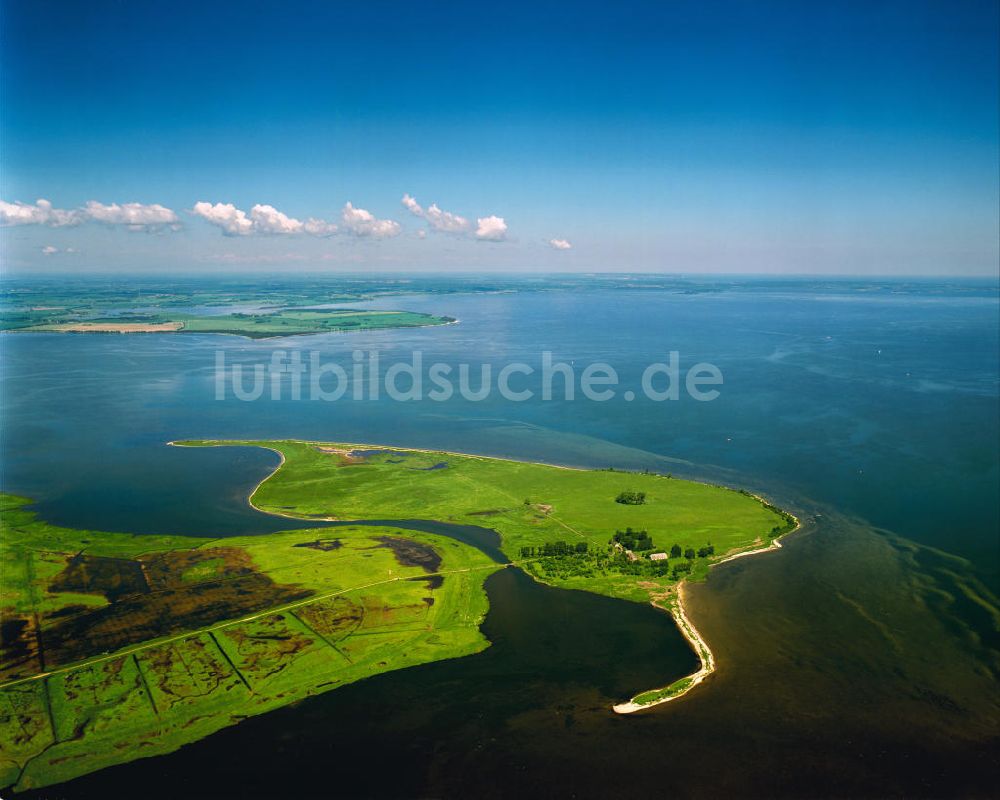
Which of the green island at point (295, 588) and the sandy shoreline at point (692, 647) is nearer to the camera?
the green island at point (295, 588)

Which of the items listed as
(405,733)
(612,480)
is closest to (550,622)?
(405,733)

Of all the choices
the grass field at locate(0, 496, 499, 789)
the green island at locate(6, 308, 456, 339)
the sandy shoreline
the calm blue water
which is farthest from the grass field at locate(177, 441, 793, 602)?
the green island at locate(6, 308, 456, 339)

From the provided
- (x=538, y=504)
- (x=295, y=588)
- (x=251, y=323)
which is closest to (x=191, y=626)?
(x=295, y=588)

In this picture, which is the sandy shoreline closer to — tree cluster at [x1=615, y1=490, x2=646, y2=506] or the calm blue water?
tree cluster at [x1=615, y1=490, x2=646, y2=506]

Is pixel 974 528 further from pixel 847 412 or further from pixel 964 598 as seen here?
pixel 847 412

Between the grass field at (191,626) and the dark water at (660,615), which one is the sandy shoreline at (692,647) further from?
the grass field at (191,626)

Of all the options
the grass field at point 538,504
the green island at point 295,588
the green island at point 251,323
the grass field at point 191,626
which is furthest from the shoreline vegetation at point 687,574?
the green island at point 251,323
